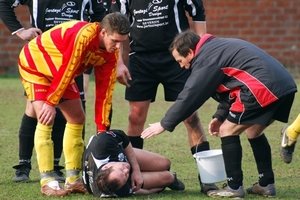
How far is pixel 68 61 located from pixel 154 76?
1485 mm

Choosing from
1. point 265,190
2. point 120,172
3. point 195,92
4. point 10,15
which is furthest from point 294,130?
point 10,15

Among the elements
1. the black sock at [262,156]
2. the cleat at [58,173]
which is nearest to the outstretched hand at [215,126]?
Answer: the black sock at [262,156]

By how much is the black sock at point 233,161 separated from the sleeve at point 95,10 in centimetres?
214

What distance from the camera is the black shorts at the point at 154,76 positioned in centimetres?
686

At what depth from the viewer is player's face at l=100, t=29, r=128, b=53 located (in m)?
5.64

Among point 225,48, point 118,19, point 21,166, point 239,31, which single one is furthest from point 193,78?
point 239,31

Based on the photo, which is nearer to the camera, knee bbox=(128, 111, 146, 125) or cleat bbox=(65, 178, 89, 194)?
cleat bbox=(65, 178, 89, 194)

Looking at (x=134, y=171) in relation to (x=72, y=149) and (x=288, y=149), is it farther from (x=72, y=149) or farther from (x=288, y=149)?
(x=288, y=149)

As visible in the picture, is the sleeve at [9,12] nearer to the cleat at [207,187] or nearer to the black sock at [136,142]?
the black sock at [136,142]

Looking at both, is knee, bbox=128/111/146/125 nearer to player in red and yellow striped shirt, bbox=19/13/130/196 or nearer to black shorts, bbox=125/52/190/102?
black shorts, bbox=125/52/190/102

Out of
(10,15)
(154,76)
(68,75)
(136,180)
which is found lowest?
(136,180)

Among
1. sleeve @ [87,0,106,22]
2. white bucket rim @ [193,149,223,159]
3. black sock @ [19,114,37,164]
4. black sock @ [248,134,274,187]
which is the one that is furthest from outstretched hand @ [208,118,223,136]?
sleeve @ [87,0,106,22]

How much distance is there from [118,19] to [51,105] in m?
0.85

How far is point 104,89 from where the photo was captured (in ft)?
19.6
